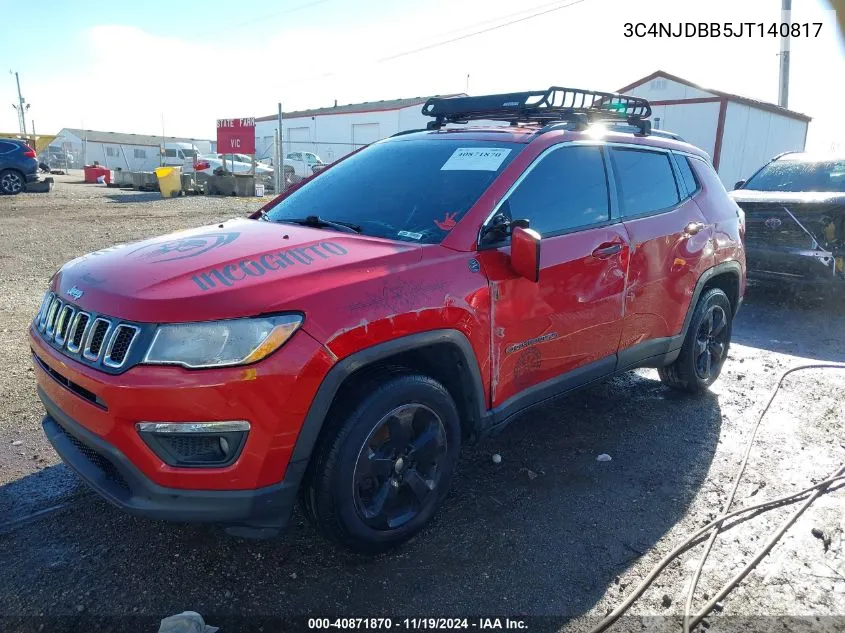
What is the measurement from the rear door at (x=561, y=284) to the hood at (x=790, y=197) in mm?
4530

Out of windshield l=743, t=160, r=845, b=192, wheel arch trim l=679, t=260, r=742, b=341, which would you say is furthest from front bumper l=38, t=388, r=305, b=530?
windshield l=743, t=160, r=845, b=192

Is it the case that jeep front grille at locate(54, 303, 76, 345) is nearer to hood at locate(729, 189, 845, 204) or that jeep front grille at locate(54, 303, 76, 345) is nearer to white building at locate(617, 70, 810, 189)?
hood at locate(729, 189, 845, 204)

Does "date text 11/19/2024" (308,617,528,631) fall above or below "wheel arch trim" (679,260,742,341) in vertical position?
below

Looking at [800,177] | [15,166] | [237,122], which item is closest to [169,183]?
[237,122]

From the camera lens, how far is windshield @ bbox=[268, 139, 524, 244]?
3.07 metres

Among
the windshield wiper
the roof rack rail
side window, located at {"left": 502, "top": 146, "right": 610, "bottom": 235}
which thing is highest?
the roof rack rail

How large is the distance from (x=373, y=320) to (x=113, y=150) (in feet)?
167

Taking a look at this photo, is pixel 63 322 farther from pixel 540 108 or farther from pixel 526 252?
pixel 540 108

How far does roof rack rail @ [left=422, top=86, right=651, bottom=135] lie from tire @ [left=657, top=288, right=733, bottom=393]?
133 centimetres

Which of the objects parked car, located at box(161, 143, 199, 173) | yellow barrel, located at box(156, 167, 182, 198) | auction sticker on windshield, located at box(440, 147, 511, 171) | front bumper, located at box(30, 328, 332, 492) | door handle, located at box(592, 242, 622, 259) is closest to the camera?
front bumper, located at box(30, 328, 332, 492)

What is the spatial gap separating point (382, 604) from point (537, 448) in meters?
1.66

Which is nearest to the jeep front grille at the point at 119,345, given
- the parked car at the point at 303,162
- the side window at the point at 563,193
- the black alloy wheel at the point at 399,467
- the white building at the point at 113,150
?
the black alloy wheel at the point at 399,467

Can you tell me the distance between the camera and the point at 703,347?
15.3 feet

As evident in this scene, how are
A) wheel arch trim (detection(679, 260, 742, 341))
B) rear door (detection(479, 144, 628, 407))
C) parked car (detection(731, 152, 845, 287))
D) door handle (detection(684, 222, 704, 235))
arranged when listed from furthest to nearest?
parked car (detection(731, 152, 845, 287)) < wheel arch trim (detection(679, 260, 742, 341)) < door handle (detection(684, 222, 704, 235)) < rear door (detection(479, 144, 628, 407))
